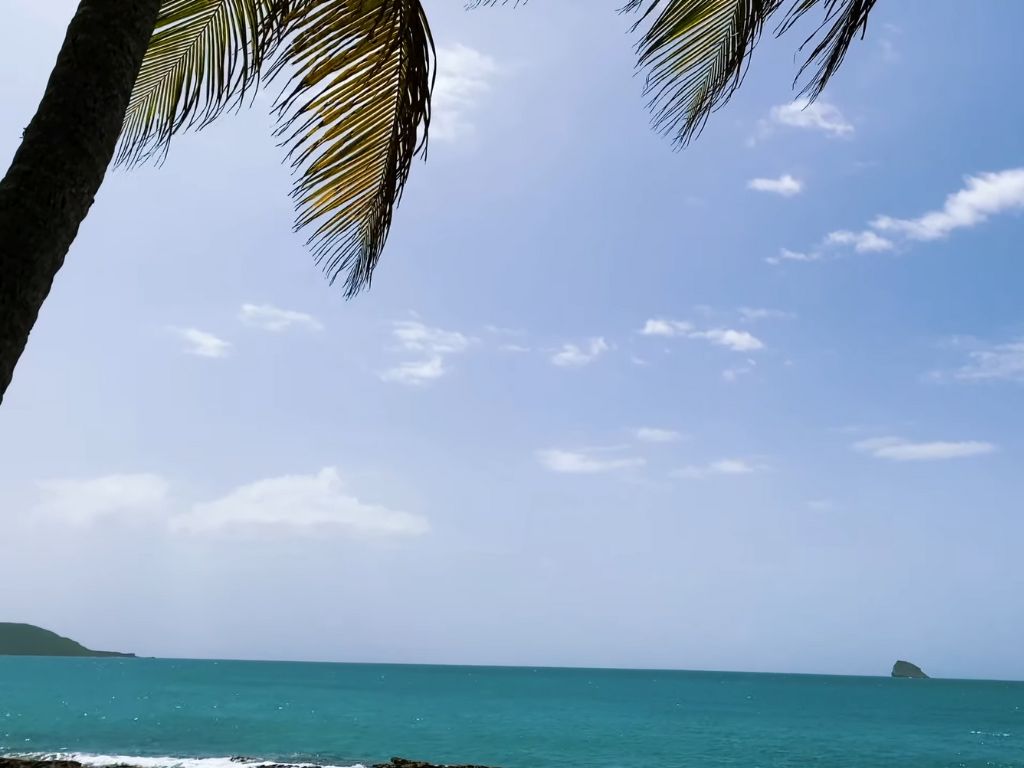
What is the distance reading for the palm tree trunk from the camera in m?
2.05

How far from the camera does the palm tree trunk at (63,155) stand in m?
2.05

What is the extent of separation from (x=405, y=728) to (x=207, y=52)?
147 ft

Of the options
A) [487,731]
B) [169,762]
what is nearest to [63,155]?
[169,762]

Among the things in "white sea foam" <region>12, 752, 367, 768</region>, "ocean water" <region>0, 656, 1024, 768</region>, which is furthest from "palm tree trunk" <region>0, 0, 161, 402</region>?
"ocean water" <region>0, 656, 1024, 768</region>

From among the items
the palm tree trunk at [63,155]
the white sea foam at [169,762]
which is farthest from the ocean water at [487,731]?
the palm tree trunk at [63,155]

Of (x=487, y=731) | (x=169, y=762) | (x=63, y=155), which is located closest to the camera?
(x=63, y=155)

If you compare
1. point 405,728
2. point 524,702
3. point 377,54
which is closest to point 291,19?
point 377,54

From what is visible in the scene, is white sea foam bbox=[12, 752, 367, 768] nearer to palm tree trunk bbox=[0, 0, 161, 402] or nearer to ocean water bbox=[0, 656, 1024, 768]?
ocean water bbox=[0, 656, 1024, 768]

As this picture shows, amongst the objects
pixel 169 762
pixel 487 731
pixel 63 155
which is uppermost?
pixel 63 155

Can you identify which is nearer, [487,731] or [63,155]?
[63,155]

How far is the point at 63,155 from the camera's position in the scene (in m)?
2.23

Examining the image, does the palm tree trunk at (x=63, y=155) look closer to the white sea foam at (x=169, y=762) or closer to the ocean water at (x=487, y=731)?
the white sea foam at (x=169, y=762)

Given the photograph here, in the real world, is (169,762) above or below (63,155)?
below

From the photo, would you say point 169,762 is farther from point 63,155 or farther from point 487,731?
point 63,155
